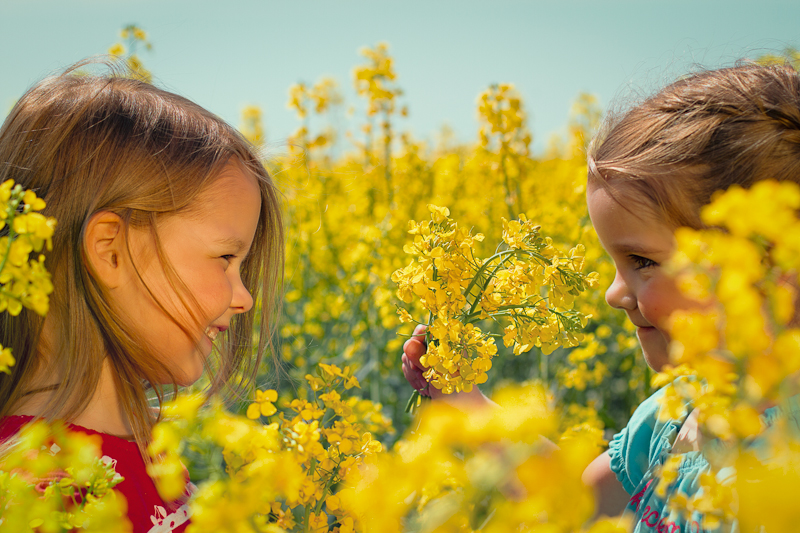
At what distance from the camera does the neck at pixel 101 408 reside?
37.8 inches

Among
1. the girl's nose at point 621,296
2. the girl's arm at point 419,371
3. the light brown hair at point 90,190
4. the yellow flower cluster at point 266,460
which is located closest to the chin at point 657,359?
the girl's nose at point 621,296

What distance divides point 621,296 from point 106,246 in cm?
92

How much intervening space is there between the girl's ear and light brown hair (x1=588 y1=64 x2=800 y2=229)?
88cm

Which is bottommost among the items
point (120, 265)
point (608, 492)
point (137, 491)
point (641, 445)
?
point (608, 492)

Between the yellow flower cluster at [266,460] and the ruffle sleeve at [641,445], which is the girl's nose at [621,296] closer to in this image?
the ruffle sleeve at [641,445]

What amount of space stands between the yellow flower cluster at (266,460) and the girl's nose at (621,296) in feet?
1.62

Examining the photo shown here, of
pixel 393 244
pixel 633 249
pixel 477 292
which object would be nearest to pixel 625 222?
pixel 633 249

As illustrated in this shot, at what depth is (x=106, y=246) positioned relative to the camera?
102 centimetres

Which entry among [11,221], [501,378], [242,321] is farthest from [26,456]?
[501,378]

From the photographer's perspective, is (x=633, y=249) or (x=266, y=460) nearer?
(x=266, y=460)

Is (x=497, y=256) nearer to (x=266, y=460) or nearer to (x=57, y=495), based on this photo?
(x=266, y=460)

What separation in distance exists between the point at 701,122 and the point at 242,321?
1103 millimetres

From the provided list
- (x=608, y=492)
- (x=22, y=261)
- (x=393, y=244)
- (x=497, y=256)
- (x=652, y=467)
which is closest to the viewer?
(x=22, y=261)

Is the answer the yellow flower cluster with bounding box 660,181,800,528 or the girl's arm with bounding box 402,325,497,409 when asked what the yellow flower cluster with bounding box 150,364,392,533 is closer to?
the girl's arm with bounding box 402,325,497,409
